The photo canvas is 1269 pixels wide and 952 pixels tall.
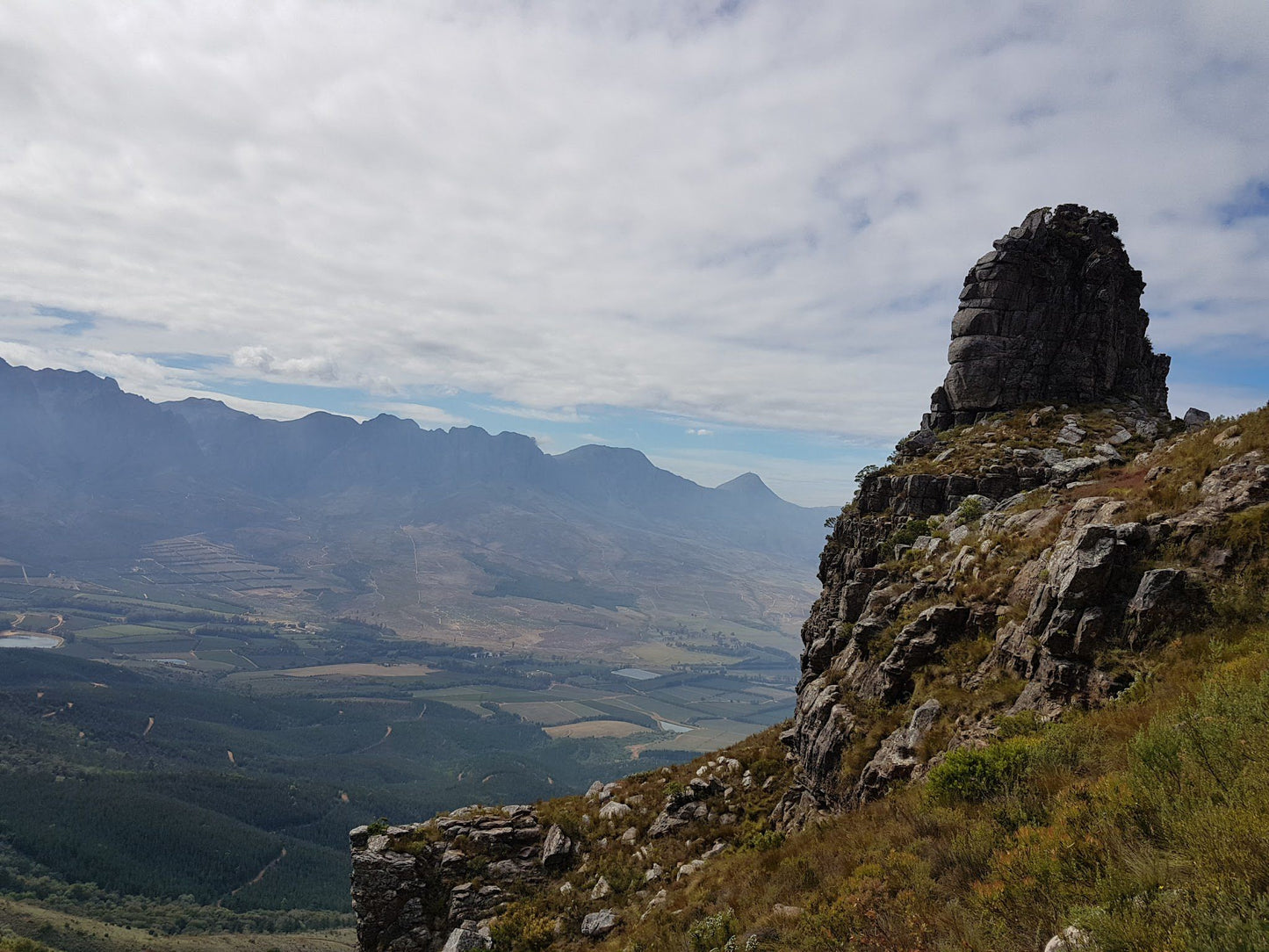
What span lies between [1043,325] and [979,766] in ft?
124

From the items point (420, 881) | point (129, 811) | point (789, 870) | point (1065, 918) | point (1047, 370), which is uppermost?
point (1047, 370)

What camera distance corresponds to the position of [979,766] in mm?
13008

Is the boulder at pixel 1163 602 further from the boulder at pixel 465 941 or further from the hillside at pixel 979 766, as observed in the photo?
the boulder at pixel 465 941

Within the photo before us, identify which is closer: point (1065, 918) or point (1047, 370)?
point (1065, 918)

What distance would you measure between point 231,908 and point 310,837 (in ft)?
120

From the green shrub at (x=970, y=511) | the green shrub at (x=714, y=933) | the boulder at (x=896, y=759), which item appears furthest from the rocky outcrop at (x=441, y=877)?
the green shrub at (x=970, y=511)

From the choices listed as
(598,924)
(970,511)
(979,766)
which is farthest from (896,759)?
(970,511)

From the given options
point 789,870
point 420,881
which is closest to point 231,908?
point 420,881

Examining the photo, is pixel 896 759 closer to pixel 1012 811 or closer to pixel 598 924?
pixel 1012 811

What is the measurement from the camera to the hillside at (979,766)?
29.1ft

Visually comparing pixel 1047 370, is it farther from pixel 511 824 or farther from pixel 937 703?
pixel 511 824

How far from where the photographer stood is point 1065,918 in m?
8.16

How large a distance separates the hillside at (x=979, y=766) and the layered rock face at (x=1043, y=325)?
2192 millimetres

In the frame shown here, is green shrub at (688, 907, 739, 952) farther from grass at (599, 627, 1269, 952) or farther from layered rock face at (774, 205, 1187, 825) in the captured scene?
layered rock face at (774, 205, 1187, 825)
